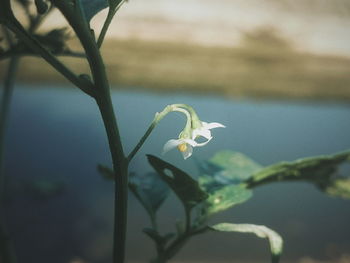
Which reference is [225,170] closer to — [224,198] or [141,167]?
[224,198]

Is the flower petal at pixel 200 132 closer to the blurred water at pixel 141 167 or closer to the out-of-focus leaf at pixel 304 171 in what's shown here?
the out-of-focus leaf at pixel 304 171

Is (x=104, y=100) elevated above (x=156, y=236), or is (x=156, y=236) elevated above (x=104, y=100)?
(x=104, y=100)

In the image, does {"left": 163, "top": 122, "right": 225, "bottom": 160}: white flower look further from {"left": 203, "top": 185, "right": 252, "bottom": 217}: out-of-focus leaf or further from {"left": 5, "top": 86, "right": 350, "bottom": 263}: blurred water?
{"left": 5, "top": 86, "right": 350, "bottom": 263}: blurred water

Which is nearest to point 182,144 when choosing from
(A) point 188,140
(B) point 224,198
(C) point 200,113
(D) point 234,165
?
(A) point 188,140

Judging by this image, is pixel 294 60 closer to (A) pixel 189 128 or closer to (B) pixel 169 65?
(B) pixel 169 65

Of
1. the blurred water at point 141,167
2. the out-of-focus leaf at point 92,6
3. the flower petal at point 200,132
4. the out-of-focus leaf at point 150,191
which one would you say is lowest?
the blurred water at point 141,167

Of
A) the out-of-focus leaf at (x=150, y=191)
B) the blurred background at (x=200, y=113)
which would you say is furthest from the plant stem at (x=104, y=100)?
the blurred background at (x=200, y=113)
